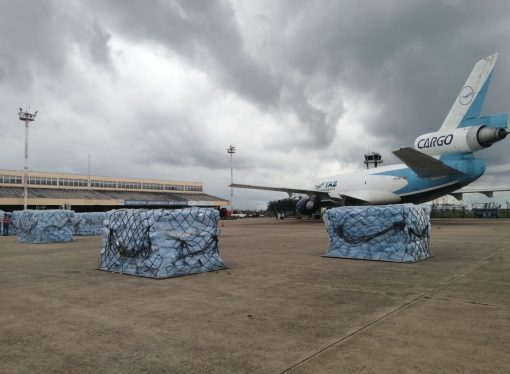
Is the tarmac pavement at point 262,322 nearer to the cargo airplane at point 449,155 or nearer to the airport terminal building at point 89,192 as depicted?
the cargo airplane at point 449,155

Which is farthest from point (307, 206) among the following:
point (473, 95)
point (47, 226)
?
point (47, 226)

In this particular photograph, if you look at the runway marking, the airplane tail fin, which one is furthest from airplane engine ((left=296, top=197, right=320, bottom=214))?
the runway marking

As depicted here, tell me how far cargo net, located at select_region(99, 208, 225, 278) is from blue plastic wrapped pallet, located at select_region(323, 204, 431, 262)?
13.1ft

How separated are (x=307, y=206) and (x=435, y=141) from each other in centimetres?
1520

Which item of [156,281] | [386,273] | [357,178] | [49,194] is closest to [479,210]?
[357,178]

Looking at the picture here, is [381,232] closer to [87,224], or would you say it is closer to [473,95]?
[473,95]

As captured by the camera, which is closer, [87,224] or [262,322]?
[262,322]

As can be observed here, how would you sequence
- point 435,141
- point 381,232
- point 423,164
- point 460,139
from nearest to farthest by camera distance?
point 381,232
point 460,139
point 423,164
point 435,141

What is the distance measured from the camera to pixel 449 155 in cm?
2625

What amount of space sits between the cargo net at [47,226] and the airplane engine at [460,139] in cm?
2416

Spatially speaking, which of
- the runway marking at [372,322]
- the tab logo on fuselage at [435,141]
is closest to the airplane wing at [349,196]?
the tab logo on fuselage at [435,141]

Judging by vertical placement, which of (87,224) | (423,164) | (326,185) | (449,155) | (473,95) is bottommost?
(87,224)

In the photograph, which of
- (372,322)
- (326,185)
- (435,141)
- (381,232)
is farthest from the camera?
(326,185)

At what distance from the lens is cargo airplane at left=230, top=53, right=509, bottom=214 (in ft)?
78.9
